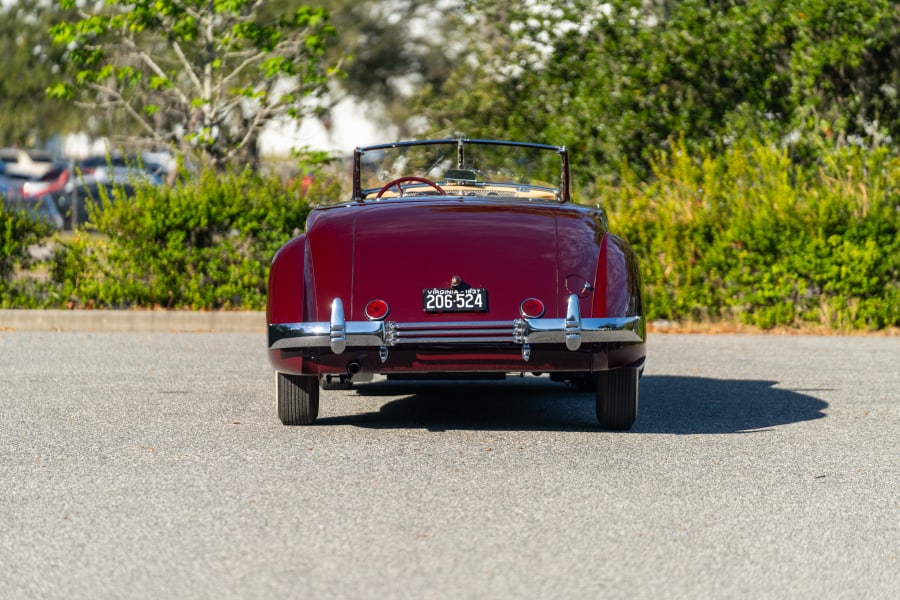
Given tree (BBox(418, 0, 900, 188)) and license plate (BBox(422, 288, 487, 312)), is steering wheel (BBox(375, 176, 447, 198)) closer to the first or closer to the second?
license plate (BBox(422, 288, 487, 312))

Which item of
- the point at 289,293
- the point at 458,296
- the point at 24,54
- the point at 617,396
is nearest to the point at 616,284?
the point at 617,396

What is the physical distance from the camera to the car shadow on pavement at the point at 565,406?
835 centimetres

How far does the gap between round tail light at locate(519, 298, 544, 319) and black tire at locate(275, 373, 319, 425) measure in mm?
1302

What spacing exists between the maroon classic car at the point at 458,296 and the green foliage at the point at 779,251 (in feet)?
24.7

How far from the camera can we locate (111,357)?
12.1 meters

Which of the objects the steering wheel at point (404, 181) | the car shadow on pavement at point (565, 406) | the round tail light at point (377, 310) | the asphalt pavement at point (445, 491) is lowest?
the asphalt pavement at point (445, 491)

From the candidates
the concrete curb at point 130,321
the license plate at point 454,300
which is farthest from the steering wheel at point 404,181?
A: the concrete curb at point 130,321

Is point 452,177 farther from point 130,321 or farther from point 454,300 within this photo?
point 130,321

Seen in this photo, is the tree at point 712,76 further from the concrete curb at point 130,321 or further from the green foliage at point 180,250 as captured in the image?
the concrete curb at point 130,321

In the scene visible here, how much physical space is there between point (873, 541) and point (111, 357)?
8.04 m

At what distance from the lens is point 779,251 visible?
15117 mm

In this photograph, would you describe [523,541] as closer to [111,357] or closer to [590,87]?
[111,357]

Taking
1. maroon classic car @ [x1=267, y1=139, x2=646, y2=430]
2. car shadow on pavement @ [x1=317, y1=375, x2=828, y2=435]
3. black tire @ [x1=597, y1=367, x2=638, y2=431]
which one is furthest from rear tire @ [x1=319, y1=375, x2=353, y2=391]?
black tire @ [x1=597, y1=367, x2=638, y2=431]

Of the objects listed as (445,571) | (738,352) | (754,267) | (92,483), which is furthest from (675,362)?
(445,571)
